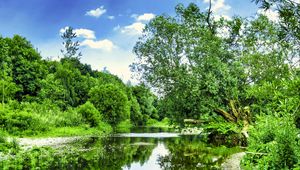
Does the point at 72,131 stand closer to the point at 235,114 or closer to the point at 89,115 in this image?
the point at 89,115

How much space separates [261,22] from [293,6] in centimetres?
2153

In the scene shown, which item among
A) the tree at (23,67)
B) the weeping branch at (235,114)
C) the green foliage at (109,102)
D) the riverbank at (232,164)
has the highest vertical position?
the tree at (23,67)

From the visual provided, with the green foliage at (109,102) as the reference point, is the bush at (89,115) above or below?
below

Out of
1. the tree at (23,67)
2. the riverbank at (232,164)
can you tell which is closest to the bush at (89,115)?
the tree at (23,67)

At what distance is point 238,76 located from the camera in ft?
105

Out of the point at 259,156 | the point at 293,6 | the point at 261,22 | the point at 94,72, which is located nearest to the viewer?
the point at 293,6

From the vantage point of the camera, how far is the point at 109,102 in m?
75.2

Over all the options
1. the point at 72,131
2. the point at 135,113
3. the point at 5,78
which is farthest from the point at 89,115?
the point at 135,113

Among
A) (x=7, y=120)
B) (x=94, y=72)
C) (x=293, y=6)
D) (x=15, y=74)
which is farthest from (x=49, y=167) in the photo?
(x=94, y=72)

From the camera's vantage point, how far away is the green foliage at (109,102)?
75.4 m

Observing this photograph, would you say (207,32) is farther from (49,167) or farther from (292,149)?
(292,149)

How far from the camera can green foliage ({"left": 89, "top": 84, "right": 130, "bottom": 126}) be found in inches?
2968

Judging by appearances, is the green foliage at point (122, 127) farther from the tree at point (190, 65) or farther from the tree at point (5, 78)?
the tree at point (190, 65)

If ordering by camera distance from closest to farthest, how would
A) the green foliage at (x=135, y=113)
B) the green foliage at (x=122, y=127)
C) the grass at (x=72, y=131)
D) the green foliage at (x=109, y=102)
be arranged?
the grass at (x=72, y=131)
the green foliage at (x=122, y=127)
the green foliage at (x=109, y=102)
the green foliage at (x=135, y=113)
